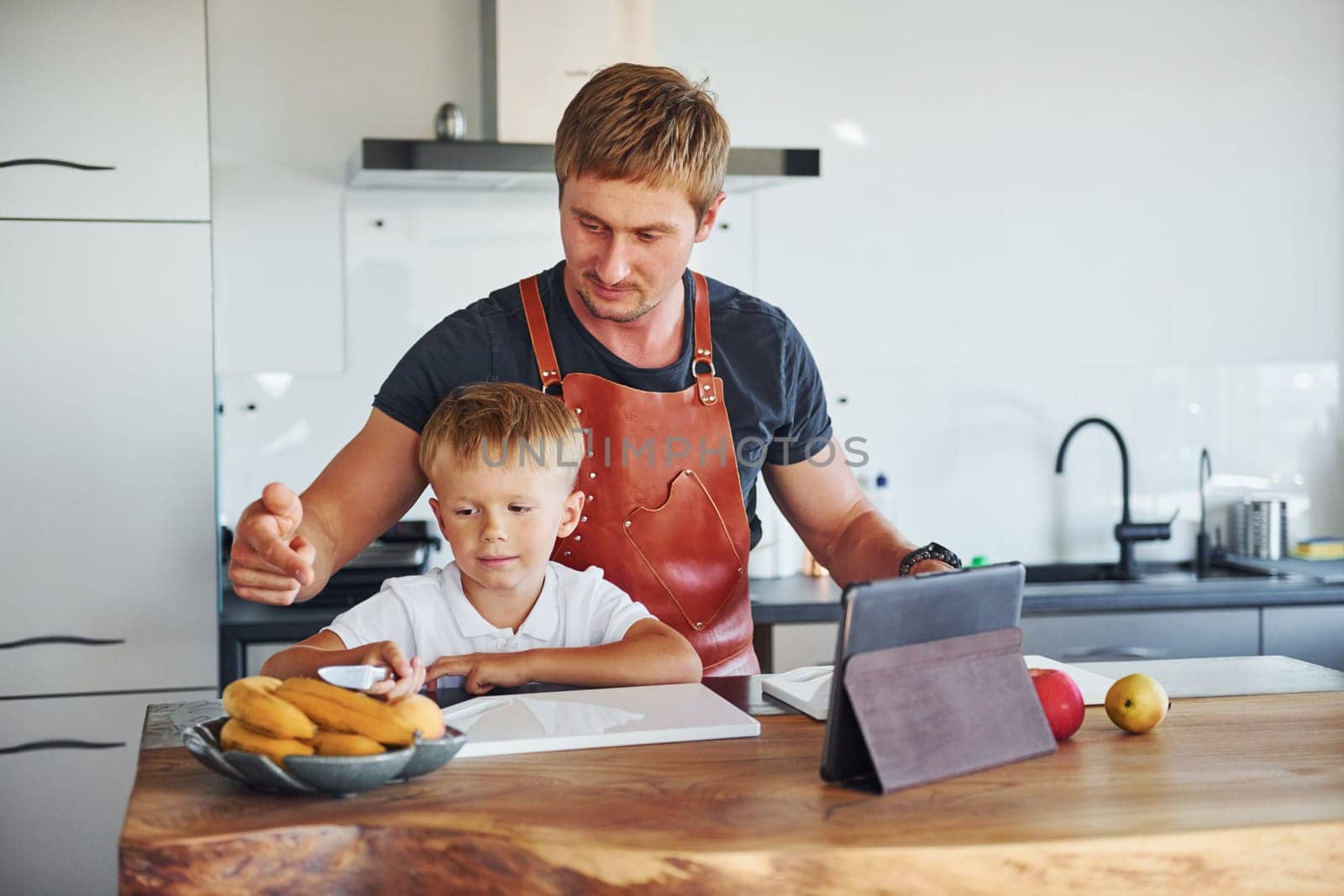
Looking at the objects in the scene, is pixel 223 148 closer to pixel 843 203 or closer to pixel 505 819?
pixel 843 203

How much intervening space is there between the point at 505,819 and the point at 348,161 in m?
2.38

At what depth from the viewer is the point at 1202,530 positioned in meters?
3.62

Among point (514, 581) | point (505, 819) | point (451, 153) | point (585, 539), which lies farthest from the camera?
point (451, 153)

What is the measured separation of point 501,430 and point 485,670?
0.31 metres

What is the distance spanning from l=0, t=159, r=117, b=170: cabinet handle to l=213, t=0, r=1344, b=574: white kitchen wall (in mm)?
779

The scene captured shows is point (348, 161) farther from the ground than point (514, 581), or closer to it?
farther from the ground

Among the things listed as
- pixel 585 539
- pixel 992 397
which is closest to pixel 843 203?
pixel 992 397

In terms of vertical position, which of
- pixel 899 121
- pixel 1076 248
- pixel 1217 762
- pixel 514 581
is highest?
pixel 899 121

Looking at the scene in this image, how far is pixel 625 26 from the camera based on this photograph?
3051 millimetres

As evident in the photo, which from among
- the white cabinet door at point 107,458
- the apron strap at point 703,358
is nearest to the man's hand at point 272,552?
the apron strap at point 703,358

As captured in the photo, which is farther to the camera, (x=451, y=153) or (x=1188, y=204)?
(x=1188, y=204)

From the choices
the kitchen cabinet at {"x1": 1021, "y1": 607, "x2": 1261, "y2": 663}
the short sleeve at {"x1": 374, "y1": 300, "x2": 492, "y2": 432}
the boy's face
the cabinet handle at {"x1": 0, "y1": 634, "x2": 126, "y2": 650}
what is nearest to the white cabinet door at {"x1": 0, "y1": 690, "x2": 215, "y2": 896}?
the cabinet handle at {"x1": 0, "y1": 634, "x2": 126, "y2": 650}

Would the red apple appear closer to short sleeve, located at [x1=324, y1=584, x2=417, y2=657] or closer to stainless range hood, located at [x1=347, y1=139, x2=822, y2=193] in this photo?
short sleeve, located at [x1=324, y1=584, x2=417, y2=657]

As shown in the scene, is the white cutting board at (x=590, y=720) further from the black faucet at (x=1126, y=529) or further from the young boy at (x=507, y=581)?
the black faucet at (x=1126, y=529)
